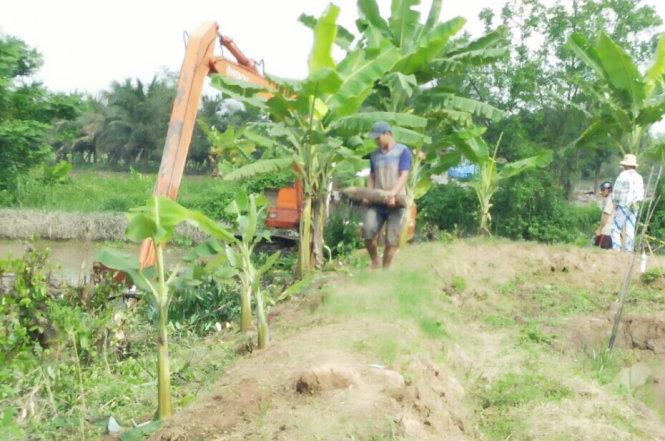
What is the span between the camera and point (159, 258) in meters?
5.04

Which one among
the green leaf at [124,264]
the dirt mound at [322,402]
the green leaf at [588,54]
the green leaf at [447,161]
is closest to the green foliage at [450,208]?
the green leaf at [447,161]

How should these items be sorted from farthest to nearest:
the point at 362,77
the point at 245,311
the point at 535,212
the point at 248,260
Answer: the point at 535,212
the point at 362,77
the point at 245,311
the point at 248,260

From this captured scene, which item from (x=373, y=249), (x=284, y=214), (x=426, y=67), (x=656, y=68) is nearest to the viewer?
(x=373, y=249)

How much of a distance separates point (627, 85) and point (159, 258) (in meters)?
9.94

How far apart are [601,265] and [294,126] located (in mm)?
4736

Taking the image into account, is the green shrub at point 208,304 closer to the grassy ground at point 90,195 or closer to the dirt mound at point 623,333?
the dirt mound at point 623,333

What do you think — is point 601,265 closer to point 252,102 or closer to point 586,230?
point 252,102

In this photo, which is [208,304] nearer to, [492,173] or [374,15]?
[374,15]

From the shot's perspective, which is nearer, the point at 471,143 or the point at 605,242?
the point at 605,242

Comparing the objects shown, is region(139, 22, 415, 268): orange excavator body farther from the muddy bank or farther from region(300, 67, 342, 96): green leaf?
the muddy bank

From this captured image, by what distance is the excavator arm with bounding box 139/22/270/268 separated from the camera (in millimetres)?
9906

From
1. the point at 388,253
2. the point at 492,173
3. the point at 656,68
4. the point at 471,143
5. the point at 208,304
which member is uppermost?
the point at 656,68

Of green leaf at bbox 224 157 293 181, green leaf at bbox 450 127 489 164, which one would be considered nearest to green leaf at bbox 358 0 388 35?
green leaf at bbox 450 127 489 164

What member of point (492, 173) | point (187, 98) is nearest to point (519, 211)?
point (492, 173)
